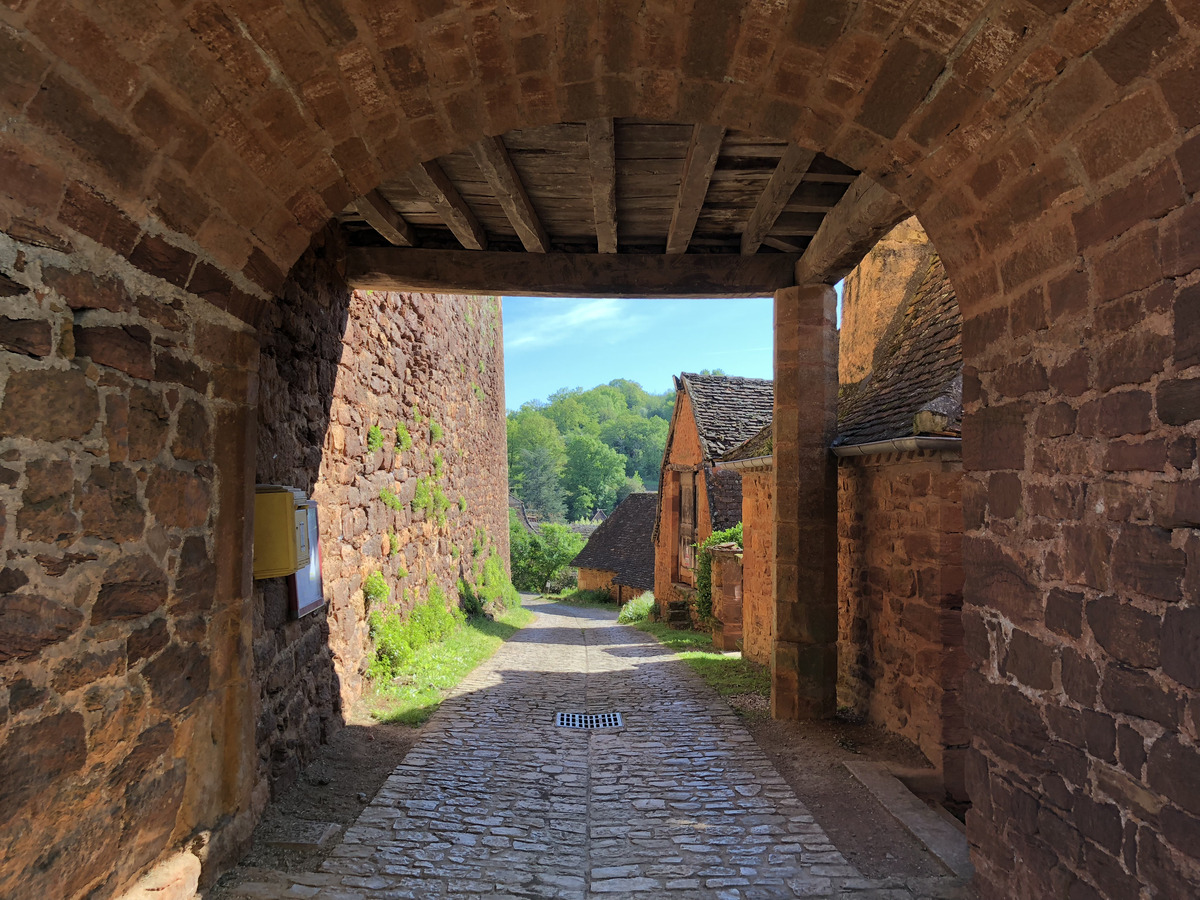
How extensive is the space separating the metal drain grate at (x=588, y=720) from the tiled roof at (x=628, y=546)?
694 inches

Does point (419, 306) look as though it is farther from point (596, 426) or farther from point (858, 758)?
point (596, 426)

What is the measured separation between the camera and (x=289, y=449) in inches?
179

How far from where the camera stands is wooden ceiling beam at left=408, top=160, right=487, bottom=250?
423 cm

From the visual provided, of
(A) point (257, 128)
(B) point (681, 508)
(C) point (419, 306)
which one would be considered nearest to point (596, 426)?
(B) point (681, 508)

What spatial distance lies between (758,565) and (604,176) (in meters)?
6.16

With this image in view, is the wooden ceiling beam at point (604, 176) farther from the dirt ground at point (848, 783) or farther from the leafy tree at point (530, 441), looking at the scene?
the leafy tree at point (530, 441)

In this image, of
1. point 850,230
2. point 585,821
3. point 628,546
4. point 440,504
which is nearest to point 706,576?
point 440,504

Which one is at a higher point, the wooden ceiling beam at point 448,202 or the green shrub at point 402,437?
the wooden ceiling beam at point 448,202

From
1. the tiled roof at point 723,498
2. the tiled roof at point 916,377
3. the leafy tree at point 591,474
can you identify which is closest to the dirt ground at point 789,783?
the tiled roof at point 916,377

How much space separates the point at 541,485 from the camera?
59750 millimetres

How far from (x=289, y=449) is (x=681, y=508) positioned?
13.8 metres

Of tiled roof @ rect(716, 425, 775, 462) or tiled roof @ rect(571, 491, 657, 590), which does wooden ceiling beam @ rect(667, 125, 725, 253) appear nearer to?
tiled roof @ rect(716, 425, 775, 462)

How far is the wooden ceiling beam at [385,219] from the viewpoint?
4705mm

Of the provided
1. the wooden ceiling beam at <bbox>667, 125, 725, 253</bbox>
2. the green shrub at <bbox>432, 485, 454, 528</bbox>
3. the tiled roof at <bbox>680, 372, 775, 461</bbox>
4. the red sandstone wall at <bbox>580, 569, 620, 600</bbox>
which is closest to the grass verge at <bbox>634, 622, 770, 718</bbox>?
the green shrub at <bbox>432, 485, 454, 528</bbox>
